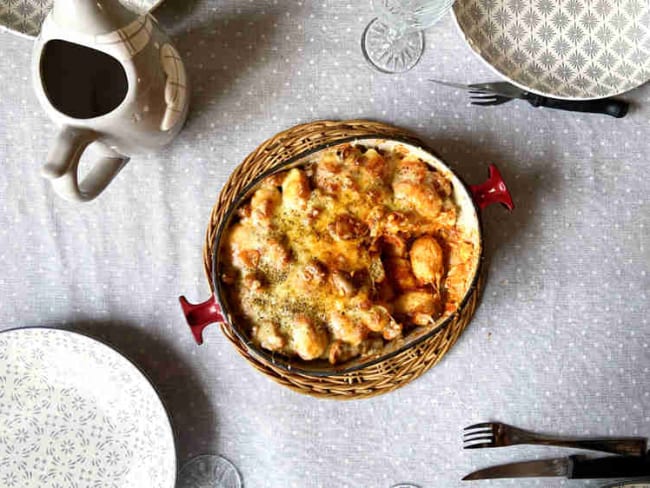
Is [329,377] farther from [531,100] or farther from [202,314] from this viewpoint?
[531,100]

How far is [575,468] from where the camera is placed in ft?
3.50

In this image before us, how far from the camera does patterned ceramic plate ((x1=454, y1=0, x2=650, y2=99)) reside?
105 cm

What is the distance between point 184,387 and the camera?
1078 mm

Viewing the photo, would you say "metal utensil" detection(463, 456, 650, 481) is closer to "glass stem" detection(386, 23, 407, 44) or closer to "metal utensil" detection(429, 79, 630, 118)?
"metal utensil" detection(429, 79, 630, 118)

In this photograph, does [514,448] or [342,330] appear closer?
[342,330]

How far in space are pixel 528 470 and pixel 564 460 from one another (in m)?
0.07

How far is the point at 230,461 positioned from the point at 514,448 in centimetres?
50

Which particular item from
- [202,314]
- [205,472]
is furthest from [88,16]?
[205,472]

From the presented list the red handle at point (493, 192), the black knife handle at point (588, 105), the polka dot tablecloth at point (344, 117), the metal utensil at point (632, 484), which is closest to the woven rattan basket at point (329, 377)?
the polka dot tablecloth at point (344, 117)

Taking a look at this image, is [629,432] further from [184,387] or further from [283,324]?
[184,387]

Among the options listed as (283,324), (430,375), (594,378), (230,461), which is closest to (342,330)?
(283,324)

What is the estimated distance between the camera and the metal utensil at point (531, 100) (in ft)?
3.44

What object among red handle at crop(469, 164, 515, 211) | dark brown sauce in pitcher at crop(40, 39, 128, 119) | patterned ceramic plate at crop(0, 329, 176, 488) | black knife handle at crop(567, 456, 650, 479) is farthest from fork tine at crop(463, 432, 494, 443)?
dark brown sauce in pitcher at crop(40, 39, 128, 119)

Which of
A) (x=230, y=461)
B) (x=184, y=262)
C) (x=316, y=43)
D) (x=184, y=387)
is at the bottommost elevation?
(x=230, y=461)
